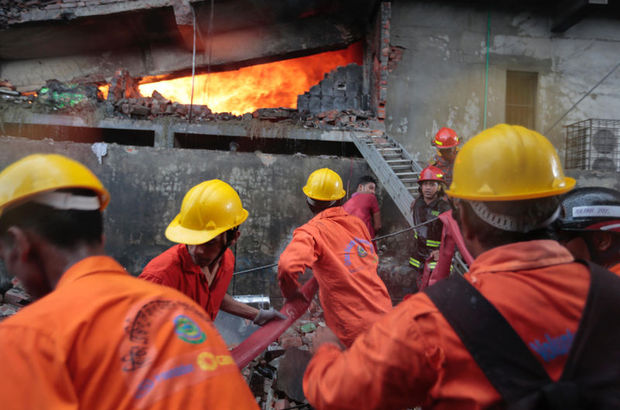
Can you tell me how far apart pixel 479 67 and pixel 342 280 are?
9.76 metres

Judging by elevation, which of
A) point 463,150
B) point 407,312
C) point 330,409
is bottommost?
point 330,409

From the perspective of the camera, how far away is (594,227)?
1.55 m

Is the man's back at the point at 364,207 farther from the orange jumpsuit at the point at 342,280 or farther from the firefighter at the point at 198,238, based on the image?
the firefighter at the point at 198,238

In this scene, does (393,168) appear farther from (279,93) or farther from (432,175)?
(279,93)

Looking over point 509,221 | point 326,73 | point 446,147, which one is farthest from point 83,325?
point 326,73

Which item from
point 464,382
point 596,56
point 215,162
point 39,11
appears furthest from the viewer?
point 596,56

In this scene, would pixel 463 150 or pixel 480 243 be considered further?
pixel 463 150

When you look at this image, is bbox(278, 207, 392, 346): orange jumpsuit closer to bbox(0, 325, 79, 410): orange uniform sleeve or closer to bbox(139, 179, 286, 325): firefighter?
bbox(139, 179, 286, 325): firefighter

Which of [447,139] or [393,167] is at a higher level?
[447,139]

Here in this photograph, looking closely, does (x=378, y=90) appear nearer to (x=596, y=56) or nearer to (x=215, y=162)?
(x=215, y=162)

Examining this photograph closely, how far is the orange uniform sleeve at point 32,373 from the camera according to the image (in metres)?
0.73

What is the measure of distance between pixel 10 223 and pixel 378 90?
31.0ft

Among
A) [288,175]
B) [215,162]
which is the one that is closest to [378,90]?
[288,175]

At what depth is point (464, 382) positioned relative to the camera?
3.01ft
